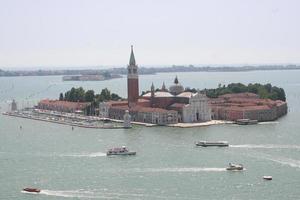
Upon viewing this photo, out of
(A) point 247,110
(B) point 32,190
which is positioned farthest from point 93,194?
(A) point 247,110

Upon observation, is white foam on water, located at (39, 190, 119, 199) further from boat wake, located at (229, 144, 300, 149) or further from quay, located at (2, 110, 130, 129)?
quay, located at (2, 110, 130, 129)

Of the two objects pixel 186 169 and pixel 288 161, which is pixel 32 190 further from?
pixel 288 161

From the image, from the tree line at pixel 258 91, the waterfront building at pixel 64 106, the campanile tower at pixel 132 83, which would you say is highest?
the campanile tower at pixel 132 83

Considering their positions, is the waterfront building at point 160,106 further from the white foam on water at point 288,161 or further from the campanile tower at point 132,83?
the white foam on water at point 288,161

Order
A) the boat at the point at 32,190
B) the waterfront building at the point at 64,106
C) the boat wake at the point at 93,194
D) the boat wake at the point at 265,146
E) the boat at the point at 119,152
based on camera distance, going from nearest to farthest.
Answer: the boat wake at the point at 93,194 < the boat at the point at 32,190 < the boat at the point at 119,152 < the boat wake at the point at 265,146 < the waterfront building at the point at 64,106

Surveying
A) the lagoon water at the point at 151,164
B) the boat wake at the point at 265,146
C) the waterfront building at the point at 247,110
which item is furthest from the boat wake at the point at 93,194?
the waterfront building at the point at 247,110

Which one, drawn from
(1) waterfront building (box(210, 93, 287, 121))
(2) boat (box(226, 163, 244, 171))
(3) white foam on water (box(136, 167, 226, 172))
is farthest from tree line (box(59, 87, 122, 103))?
(2) boat (box(226, 163, 244, 171))

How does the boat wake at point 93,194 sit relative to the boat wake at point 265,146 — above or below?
above

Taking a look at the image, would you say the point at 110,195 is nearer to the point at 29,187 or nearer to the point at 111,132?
the point at 29,187

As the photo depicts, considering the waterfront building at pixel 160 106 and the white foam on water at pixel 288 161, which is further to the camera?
the waterfront building at pixel 160 106
